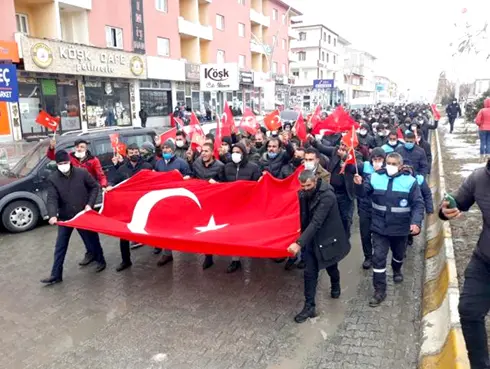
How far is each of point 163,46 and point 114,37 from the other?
4.93 metres

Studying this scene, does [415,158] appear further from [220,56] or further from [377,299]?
[220,56]

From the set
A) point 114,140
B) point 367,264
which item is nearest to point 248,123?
point 114,140

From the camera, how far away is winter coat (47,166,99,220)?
19.7 ft

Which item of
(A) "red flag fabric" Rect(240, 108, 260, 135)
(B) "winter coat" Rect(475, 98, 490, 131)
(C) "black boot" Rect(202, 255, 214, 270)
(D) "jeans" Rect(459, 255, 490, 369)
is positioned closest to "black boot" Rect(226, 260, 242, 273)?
(C) "black boot" Rect(202, 255, 214, 270)

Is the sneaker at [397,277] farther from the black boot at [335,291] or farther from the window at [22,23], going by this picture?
the window at [22,23]

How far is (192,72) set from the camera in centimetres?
3306

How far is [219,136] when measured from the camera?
31.4ft

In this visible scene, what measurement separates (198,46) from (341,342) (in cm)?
3233

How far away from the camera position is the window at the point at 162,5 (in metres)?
29.7

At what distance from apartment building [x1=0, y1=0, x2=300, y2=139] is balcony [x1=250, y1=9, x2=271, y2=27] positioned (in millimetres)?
2035

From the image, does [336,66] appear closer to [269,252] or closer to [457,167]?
[457,167]

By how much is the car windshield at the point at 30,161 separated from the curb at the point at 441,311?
727 cm

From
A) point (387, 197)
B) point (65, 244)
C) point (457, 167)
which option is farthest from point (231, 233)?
point (457, 167)

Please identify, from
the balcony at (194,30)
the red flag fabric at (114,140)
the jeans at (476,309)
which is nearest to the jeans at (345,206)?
the jeans at (476,309)
